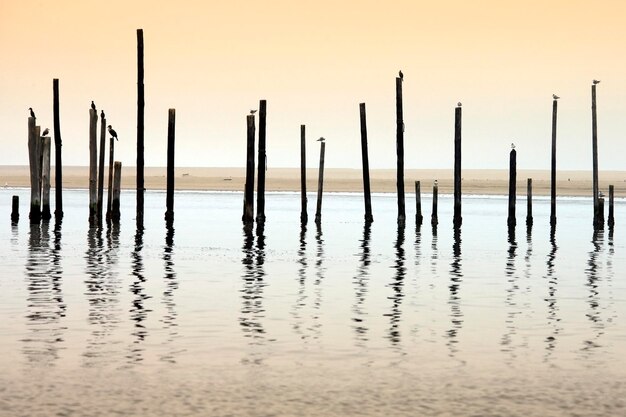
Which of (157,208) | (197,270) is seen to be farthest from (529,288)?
(157,208)

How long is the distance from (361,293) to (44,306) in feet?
16.8

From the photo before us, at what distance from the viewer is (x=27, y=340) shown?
13961mm

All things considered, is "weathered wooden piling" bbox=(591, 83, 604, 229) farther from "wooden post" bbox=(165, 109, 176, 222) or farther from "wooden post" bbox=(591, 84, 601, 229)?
"wooden post" bbox=(165, 109, 176, 222)

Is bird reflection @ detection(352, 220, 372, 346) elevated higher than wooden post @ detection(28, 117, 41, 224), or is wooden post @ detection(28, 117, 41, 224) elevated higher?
wooden post @ detection(28, 117, 41, 224)

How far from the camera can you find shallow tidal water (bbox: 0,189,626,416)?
11.0 metres

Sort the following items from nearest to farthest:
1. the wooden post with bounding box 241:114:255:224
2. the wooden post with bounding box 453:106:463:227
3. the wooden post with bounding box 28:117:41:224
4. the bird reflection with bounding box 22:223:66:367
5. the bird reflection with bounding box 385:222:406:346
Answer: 1. the bird reflection with bounding box 22:223:66:367
2. the bird reflection with bounding box 385:222:406:346
3. the wooden post with bounding box 28:117:41:224
4. the wooden post with bounding box 241:114:255:224
5. the wooden post with bounding box 453:106:463:227

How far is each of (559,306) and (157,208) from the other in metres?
40.4

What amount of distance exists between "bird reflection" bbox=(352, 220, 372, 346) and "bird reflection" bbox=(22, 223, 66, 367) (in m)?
3.55

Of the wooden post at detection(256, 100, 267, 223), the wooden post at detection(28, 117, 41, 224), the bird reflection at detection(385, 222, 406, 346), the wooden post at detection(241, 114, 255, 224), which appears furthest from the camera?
the wooden post at detection(256, 100, 267, 223)

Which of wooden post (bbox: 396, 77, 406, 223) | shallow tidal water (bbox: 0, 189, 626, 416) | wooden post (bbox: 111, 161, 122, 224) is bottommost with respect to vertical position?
shallow tidal water (bbox: 0, 189, 626, 416)

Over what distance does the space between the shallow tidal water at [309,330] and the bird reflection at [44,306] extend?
5 centimetres

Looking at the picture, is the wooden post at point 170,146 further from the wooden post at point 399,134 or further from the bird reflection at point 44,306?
the bird reflection at point 44,306

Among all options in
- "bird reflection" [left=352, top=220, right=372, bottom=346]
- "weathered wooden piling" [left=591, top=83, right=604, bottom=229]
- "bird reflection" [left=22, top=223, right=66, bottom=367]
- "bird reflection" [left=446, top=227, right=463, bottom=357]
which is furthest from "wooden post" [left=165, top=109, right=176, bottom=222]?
"weathered wooden piling" [left=591, top=83, right=604, bottom=229]

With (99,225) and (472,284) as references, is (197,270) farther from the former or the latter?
(99,225)
